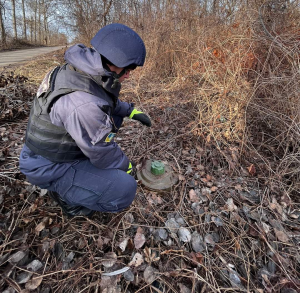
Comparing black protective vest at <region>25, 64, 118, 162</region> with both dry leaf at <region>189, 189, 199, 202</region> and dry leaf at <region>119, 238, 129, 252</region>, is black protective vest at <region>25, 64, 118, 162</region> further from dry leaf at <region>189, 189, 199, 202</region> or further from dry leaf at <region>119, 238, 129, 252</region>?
dry leaf at <region>189, 189, 199, 202</region>

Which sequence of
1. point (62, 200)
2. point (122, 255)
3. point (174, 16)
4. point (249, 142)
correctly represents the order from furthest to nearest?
point (174, 16) → point (249, 142) → point (62, 200) → point (122, 255)

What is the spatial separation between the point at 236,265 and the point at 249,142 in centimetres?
153

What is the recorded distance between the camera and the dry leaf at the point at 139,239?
1.52 metres

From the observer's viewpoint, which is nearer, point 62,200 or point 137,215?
point 62,200

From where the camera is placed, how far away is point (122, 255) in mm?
1466

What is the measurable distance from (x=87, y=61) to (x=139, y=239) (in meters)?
1.44

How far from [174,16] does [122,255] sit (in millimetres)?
5532

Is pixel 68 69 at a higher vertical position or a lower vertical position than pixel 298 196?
higher

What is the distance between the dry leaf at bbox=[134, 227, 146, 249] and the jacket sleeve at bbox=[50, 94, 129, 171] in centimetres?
76

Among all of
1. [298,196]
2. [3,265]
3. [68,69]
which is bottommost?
[3,265]

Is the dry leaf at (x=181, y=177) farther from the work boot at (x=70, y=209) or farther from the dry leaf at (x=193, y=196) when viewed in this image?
the work boot at (x=70, y=209)

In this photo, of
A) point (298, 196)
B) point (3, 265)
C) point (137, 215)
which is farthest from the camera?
point (298, 196)

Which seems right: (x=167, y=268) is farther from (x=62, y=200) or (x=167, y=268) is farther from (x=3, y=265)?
(x=3, y=265)

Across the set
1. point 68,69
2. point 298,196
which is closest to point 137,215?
point 68,69
